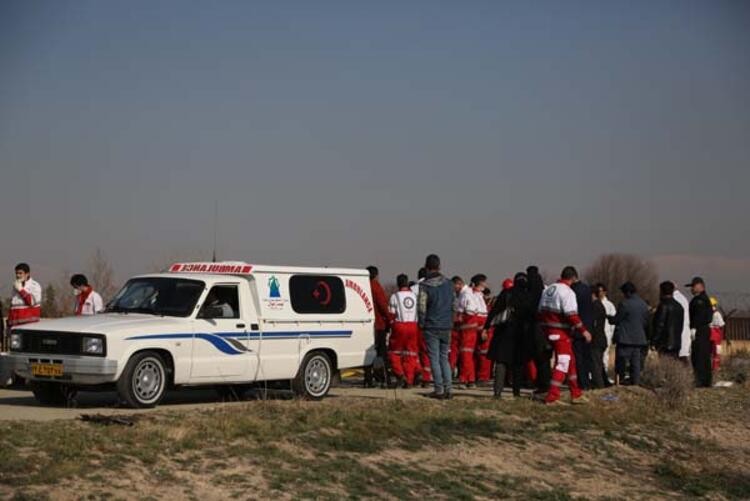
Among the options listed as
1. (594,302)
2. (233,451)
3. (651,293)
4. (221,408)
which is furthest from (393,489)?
(651,293)

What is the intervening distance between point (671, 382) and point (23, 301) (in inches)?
415

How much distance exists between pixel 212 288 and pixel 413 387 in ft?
17.2

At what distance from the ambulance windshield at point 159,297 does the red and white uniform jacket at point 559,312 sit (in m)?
4.91

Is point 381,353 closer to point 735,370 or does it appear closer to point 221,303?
point 221,303

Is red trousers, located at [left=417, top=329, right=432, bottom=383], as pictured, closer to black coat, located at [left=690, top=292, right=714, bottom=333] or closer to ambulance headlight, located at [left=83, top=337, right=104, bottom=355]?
black coat, located at [left=690, top=292, right=714, bottom=333]

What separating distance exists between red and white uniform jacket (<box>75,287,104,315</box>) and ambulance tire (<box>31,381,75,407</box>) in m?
3.28

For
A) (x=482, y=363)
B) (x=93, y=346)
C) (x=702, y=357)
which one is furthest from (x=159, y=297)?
(x=702, y=357)

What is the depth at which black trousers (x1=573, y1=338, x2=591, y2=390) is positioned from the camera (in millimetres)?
19714

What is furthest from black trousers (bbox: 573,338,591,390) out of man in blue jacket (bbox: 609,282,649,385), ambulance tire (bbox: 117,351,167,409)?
ambulance tire (bbox: 117,351,167,409)

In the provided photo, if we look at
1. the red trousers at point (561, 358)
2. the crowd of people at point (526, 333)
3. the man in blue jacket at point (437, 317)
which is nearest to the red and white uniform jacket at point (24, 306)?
the crowd of people at point (526, 333)

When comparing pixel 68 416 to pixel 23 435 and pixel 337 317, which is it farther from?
pixel 337 317

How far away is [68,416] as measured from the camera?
14.4 meters

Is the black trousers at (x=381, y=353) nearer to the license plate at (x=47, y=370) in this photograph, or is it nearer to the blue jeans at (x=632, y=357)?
the blue jeans at (x=632, y=357)

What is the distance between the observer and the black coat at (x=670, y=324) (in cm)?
2186
